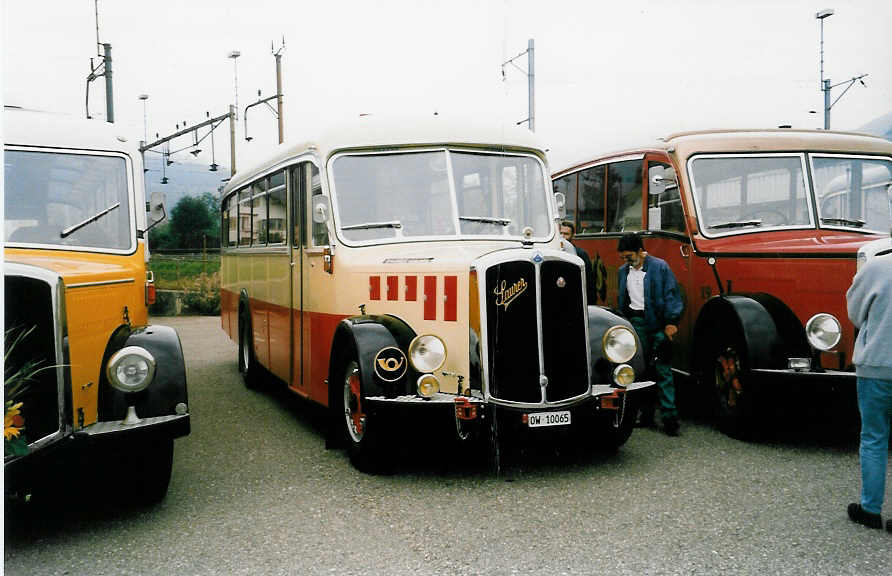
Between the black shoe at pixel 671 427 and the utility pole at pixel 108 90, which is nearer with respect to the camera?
the utility pole at pixel 108 90

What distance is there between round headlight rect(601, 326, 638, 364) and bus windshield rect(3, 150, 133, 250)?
3.37 metres

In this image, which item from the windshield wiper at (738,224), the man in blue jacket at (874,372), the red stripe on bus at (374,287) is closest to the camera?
the man in blue jacket at (874,372)

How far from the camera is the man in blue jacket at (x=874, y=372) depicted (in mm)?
4559

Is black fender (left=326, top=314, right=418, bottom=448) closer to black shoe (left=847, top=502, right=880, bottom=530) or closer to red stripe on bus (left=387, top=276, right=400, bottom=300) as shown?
red stripe on bus (left=387, top=276, right=400, bottom=300)

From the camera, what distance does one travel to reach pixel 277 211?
830 centimetres

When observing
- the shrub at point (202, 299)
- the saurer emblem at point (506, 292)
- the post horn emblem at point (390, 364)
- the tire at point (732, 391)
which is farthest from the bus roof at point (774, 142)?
the shrub at point (202, 299)

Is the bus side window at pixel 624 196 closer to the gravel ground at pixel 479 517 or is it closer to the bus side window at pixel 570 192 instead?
the bus side window at pixel 570 192

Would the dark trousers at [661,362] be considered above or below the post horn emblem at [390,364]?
below

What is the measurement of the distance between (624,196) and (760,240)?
6.65 ft

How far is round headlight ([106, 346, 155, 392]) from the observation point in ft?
15.3

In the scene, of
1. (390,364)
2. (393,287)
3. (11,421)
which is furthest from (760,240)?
(11,421)

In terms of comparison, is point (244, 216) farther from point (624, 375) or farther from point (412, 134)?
point (624, 375)

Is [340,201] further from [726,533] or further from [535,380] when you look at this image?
[726,533]

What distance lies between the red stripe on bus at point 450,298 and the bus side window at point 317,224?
4.33 feet
